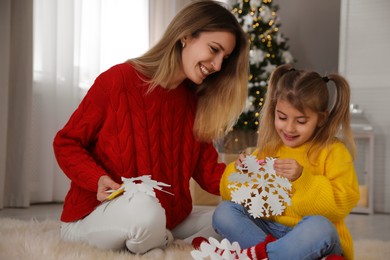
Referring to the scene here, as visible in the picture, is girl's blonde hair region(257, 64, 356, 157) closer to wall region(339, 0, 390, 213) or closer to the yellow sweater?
the yellow sweater

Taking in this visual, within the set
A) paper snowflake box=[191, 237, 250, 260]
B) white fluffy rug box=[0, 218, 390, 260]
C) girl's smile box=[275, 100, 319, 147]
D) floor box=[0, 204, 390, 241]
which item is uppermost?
girl's smile box=[275, 100, 319, 147]


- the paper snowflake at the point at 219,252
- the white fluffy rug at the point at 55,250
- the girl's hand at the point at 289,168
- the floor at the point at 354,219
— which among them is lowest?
the floor at the point at 354,219

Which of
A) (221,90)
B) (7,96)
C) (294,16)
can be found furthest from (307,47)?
(221,90)

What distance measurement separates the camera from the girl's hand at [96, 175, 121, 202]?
1.57 meters

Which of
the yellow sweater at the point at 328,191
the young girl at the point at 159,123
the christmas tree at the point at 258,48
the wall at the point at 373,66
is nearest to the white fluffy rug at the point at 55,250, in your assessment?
the young girl at the point at 159,123

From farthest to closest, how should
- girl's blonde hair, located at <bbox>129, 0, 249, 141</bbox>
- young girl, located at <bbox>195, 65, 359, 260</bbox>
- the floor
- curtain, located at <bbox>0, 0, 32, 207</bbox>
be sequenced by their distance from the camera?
curtain, located at <bbox>0, 0, 32, 207</bbox>, the floor, girl's blonde hair, located at <bbox>129, 0, 249, 141</bbox>, young girl, located at <bbox>195, 65, 359, 260</bbox>

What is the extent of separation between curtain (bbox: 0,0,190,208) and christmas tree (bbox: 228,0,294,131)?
3.09 feet

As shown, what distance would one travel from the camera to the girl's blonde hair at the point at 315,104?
1651 mm

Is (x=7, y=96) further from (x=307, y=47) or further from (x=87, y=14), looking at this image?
(x=307, y=47)

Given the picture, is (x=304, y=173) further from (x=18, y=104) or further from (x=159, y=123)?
(x=18, y=104)

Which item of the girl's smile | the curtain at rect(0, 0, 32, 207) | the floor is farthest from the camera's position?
the curtain at rect(0, 0, 32, 207)

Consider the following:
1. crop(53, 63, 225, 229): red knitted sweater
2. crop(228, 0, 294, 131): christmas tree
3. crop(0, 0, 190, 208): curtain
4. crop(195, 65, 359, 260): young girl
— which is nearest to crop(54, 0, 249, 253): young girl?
crop(53, 63, 225, 229): red knitted sweater

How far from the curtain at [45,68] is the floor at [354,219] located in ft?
0.48

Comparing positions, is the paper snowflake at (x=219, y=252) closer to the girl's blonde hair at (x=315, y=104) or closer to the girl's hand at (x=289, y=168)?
the girl's hand at (x=289, y=168)
